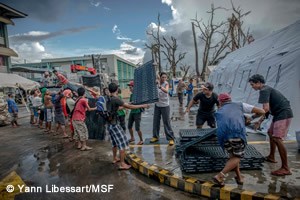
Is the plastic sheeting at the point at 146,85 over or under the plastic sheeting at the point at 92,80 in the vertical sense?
under

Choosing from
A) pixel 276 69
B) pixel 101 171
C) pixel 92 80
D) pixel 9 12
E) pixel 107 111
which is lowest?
pixel 101 171

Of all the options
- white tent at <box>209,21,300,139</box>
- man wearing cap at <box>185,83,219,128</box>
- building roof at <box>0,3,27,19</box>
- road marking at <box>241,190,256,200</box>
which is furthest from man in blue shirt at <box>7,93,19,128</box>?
building roof at <box>0,3,27,19</box>

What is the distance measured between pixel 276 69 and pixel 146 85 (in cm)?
513

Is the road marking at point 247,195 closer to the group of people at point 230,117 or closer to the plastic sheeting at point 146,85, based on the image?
the group of people at point 230,117

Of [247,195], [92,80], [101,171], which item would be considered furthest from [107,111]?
[92,80]

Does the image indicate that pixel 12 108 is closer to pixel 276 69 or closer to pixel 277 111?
pixel 277 111

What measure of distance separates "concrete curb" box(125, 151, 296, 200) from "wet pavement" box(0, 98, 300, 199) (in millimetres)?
99

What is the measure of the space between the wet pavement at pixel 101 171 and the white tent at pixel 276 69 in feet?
5.69

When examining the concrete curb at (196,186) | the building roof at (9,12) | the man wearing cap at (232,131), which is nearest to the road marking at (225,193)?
the concrete curb at (196,186)

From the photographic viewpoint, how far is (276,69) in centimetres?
669

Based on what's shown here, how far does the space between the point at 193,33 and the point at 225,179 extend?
1919 cm

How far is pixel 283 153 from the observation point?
10.6 ft

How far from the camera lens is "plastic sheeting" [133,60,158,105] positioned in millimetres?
4166

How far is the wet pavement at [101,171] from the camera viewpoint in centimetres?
311
